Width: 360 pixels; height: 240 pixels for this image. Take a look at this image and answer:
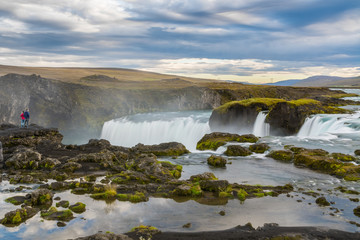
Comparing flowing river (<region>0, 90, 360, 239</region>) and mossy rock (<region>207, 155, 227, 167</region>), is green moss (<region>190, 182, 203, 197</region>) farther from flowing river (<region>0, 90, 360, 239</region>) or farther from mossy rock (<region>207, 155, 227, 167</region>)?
mossy rock (<region>207, 155, 227, 167</region>)

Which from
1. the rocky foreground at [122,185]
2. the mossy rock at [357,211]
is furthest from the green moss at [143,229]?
the mossy rock at [357,211]

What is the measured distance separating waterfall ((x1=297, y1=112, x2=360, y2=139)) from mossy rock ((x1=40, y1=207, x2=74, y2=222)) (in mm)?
36058

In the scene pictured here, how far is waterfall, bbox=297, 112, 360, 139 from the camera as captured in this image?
137ft

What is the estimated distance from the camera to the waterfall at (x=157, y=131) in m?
62.1

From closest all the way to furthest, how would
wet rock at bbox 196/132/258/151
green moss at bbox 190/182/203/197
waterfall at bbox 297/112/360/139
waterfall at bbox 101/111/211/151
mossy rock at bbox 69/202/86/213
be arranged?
mossy rock at bbox 69/202/86/213 → green moss at bbox 190/182/203/197 → wet rock at bbox 196/132/258/151 → waterfall at bbox 297/112/360/139 → waterfall at bbox 101/111/211/151

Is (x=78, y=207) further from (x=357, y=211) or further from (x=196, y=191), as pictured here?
(x=357, y=211)

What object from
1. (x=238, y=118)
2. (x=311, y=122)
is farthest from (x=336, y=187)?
(x=238, y=118)

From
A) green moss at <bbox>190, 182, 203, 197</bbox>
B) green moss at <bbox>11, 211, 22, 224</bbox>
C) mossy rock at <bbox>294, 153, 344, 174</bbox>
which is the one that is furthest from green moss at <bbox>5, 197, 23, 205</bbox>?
mossy rock at <bbox>294, 153, 344, 174</bbox>

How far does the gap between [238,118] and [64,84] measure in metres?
61.6

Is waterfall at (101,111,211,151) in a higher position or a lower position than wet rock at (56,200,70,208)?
lower

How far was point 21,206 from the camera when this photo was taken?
59.2ft

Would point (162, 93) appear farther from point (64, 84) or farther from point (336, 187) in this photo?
point (336, 187)

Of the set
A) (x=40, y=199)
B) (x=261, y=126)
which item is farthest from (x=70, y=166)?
(x=261, y=126)

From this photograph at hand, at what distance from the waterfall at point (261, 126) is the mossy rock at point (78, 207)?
38817 mm
